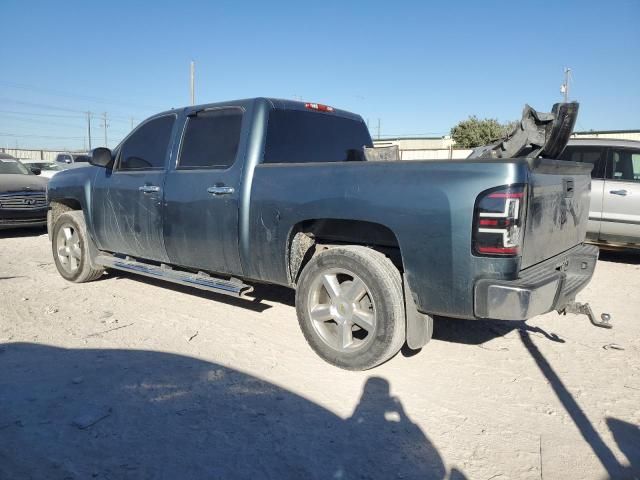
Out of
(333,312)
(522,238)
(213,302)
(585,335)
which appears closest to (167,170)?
(213,302)

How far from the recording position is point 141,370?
3455 millimetres

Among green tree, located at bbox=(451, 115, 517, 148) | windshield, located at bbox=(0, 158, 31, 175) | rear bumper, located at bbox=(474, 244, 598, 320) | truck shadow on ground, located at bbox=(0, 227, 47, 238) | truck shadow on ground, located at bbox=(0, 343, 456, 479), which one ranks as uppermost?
green tree, located at bbox=(451, 115, 517, 148)

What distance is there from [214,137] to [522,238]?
2.80m

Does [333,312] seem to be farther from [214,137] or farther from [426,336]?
[214,137]

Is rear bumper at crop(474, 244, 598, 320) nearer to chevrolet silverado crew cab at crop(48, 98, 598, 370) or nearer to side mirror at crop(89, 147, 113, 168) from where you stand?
chevrolet silverado crew cab at crop(48, 98, 598, 370)

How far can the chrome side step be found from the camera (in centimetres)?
416

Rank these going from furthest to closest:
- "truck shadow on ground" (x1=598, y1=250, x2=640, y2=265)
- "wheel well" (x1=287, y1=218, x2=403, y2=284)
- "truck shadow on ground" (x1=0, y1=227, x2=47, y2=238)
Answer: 1. "truck shadow on ground" (x1=0, y1=227, x2=47, y2=238)
2. "truck shadow on ground" (x1=598, y1=250, x2=640, y2=265)
3. "wheel well" (x1=287, y1=218, x2=403, y2=284)

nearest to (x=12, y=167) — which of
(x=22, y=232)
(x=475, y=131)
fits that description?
(x=22, y=232)

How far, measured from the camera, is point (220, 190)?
409cm

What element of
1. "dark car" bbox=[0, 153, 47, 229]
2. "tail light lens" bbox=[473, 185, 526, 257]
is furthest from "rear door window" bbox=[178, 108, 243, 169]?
"dark car" bbox=[0, 153, 47, 229]

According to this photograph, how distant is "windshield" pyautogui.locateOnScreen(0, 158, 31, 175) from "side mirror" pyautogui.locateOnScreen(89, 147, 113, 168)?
279 inches

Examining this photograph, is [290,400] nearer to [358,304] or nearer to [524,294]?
[358,304]

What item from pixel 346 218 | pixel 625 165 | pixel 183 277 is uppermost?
pixel 625 165

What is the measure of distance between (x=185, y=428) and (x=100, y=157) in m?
3.50
